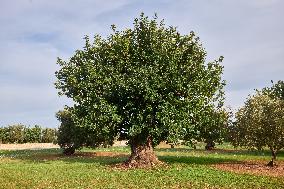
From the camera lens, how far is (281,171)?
3903cm

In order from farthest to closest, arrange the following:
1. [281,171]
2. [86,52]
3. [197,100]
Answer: [86,52]
[197,100]
[281,171]

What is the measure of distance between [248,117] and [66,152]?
108 ft

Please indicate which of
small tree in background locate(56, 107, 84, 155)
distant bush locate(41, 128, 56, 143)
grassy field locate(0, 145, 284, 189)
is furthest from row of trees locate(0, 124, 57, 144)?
grassy field locate(0, 145, 284, 189)

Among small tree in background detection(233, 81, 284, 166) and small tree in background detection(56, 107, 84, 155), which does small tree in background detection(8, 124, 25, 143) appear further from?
small tree in background detection(233, 81, 284, 166)

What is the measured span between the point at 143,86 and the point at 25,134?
9592 centimetres

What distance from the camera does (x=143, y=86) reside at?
1574 inches

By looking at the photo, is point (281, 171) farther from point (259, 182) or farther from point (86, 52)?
point (86, 52)

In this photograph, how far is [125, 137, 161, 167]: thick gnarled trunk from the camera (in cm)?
4253

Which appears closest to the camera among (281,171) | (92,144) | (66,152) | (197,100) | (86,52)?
(281,171)

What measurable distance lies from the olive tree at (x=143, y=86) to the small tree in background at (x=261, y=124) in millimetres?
3747

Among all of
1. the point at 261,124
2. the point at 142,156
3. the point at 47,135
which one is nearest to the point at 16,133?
the point at 47,135

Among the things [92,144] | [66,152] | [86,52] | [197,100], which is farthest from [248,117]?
[66,152]

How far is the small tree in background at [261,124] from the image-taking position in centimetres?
4250

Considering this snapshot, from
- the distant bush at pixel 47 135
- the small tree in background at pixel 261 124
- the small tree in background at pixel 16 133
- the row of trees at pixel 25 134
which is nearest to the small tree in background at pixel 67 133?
the small tree in background at pixel 261 124
